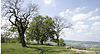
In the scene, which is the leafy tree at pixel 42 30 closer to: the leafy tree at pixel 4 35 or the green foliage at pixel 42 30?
the green foliage at pixel 42 30

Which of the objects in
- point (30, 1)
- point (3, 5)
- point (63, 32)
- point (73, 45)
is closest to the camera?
point (3, 5)

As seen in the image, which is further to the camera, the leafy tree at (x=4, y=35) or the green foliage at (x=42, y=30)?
the green foliage at (x=42, y=30)

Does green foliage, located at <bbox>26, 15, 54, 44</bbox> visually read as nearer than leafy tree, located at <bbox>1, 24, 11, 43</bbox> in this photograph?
No

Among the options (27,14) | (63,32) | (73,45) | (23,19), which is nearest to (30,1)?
(27,14)

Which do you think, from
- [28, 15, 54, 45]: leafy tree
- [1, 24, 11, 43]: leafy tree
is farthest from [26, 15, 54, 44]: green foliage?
[1, 24, 11, 43]: leafy tree

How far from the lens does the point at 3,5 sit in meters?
15.4

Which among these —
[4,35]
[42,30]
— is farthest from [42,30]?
[4,35]

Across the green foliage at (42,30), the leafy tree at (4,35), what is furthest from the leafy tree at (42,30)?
the leafy tree at (4,35)

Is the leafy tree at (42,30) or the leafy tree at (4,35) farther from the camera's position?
the leafy tree at (42,30)

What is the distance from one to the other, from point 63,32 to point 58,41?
3.41m

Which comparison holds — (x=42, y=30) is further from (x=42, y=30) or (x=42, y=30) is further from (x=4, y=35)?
(x=4, y=35)

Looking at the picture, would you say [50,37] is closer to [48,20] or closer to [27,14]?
[48,20]

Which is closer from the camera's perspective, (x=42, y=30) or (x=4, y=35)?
(x=4, y=35)

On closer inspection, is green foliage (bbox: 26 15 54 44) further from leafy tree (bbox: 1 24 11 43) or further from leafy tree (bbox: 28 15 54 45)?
leafy tree (bbox: 1 24 11 43)
